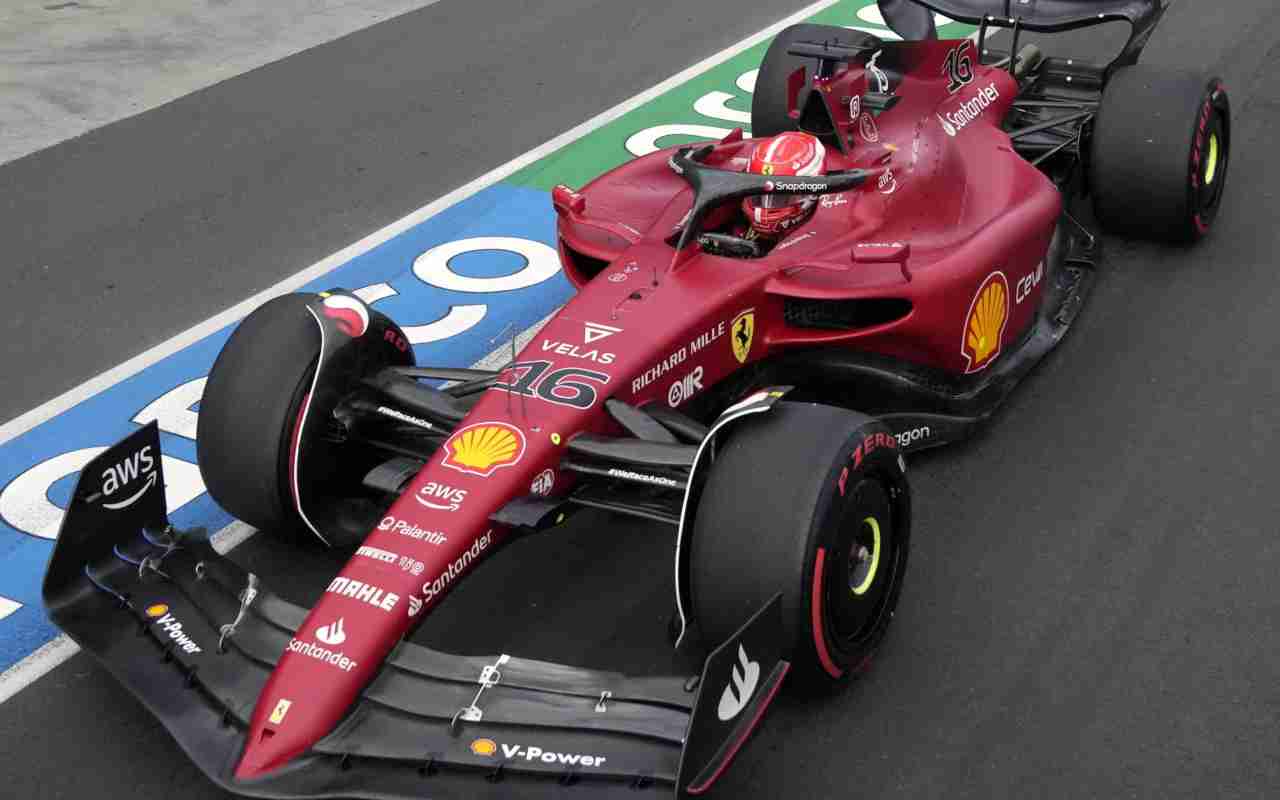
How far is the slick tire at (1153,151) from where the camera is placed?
24.2 feet

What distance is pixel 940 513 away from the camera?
589cm

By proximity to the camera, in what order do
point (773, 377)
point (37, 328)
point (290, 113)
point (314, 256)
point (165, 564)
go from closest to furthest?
point (165, 564) < point (773, 377) < point (37, 328) < point (314, 256) < point (290, 113)

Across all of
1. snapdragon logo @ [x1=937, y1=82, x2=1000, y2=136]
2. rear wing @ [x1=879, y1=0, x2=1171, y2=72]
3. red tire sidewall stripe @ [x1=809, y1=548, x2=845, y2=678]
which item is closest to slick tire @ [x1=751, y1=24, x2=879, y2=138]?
rear wing @ [x1=879, y1=0, x2=1171, y2=72]

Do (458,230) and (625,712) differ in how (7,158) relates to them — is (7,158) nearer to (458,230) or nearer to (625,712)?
(458,230)

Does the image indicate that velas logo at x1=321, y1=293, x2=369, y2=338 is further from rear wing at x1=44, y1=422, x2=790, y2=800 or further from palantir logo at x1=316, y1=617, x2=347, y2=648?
palantir logo at x1=316, y1=617, x2=347, y2=648

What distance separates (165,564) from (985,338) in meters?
3.32

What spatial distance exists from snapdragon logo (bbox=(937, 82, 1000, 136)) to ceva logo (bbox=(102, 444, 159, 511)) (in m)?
3.72

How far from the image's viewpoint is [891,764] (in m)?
4.62

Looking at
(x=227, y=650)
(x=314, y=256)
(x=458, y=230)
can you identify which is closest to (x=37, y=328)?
(x=314, y=256)

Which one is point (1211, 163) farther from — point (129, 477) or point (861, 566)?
point (129, 477)

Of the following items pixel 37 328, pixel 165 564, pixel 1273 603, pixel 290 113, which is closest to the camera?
pixel 165 564

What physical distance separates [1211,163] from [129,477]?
573 cm

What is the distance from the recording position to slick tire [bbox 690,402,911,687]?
174 inches

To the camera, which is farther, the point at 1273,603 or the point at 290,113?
the point at 290,113
